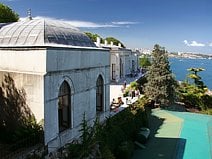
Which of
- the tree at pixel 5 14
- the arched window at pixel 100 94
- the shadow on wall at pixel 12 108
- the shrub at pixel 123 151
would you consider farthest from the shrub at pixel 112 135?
the tree at pixel 5 14

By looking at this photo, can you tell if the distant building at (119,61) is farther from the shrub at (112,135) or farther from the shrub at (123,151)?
the shrub at (123,151)

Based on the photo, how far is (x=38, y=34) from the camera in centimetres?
1488

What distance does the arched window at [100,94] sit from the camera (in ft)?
60.5

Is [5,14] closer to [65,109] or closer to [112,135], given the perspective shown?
[65,109]

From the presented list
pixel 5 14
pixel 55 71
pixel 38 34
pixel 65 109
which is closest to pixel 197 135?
pixel 65 109

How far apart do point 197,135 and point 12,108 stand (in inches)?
605

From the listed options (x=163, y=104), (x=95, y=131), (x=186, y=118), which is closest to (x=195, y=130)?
(x=186, y=118)

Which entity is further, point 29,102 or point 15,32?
point 15,32

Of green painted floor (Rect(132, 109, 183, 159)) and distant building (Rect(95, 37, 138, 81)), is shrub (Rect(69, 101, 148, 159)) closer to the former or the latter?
green painted floor (Rect(132, 109, 183, 159))

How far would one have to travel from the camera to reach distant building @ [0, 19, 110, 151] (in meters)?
12.6

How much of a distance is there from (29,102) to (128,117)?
9.39m

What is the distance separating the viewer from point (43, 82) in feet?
→ 40.4

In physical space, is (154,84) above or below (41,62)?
below

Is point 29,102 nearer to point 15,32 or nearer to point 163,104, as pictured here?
point 15,32
